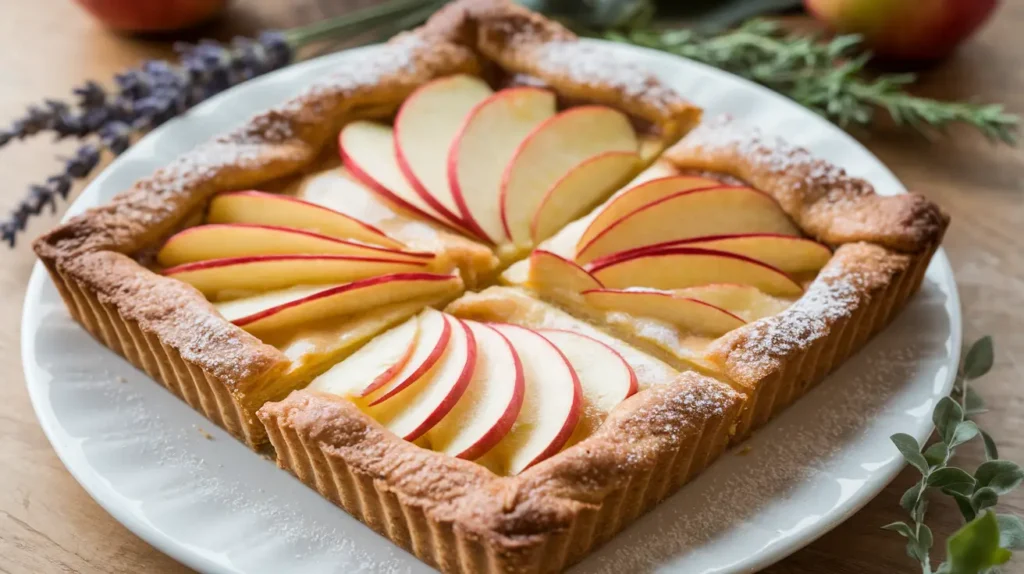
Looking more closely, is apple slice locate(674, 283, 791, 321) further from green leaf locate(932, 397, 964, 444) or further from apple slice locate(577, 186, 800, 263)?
green leaf locate(932, 397, 964, 444)

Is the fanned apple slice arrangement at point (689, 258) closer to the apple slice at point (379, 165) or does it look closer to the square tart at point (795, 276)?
the square tart at point (795, 276)

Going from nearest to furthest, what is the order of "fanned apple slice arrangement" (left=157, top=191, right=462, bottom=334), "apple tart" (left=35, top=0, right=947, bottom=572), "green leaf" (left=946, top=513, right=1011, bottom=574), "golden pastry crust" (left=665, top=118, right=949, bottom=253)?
"green leaf" (left=946, top=513, right=1011, bottom=574), "apple tart" (left=35, top=0, right=947, bottom=572), "fanned apple slice arrangement" (left=157, top=191, right=462, bottom=334), "golden pastry crust" (left=665, top=118, right=949, bottom=253)

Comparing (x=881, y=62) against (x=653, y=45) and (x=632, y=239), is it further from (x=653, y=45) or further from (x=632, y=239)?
(x=632, y=239)

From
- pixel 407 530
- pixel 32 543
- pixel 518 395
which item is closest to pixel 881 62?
pixel 518 395

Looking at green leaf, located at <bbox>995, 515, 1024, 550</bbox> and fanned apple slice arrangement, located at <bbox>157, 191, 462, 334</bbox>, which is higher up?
fanned apple slice arrangement, located at <bbox>157, 191, 462, 334</bbox>

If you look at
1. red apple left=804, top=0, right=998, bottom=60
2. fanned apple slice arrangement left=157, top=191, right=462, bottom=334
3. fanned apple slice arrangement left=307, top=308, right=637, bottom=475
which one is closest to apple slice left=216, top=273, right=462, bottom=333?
fanned apple slice arrangement left=157, top=191, right=462, bottom=334

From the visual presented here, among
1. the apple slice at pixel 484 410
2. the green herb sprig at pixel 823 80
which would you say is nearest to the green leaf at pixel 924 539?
the apple slice at pixel 484 410

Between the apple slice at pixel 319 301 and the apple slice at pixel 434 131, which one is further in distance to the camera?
the apple slice at pixel 434 131
